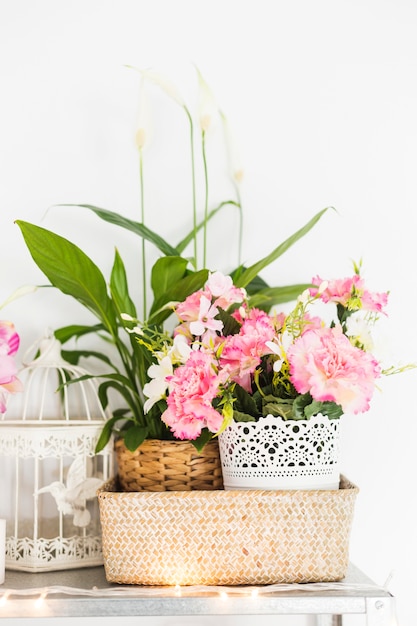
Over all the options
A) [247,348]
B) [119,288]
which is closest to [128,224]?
Result: [119,288]

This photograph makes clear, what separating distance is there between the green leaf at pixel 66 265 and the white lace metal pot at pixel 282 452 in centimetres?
30

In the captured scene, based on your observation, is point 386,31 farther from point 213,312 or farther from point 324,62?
point 213,312

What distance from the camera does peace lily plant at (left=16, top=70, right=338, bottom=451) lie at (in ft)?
3.47

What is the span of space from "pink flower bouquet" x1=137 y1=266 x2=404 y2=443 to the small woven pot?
0.06 m

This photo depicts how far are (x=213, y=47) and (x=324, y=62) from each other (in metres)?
0.22

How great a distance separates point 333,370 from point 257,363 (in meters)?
0.12

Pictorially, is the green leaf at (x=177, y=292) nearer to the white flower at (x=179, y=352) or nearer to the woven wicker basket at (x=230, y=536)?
the white flower at (x=179, y=352)

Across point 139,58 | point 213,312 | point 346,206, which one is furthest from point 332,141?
point 213,312

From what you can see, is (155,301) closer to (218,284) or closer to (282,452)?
(218,284)

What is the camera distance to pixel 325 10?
1443 millimetres

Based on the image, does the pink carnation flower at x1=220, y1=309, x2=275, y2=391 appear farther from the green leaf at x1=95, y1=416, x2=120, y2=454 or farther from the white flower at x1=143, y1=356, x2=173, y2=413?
the green leaf at x1=95, y1=416, x2=120, y2=454

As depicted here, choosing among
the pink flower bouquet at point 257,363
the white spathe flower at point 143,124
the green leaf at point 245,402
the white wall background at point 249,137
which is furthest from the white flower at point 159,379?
the white spathe flower at point 143,124

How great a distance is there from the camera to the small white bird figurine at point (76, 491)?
1.16 m

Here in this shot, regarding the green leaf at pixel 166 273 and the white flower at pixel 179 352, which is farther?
the green leaf at pixel 166 273
